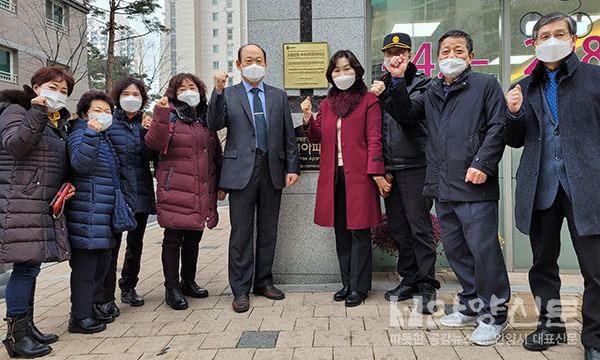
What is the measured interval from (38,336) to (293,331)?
1800 millimetres

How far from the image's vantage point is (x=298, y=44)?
471 centimetres

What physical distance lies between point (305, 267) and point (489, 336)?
1941 millimetres

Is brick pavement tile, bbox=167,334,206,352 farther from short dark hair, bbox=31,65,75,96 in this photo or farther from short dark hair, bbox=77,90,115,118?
short dark hair, bbox=31,65,75,96

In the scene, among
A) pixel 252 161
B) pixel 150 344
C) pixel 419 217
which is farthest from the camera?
pixel 252 161

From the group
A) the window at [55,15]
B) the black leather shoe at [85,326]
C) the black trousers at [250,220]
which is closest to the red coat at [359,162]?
the black trousers at [250,220]

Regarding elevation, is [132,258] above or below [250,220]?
below

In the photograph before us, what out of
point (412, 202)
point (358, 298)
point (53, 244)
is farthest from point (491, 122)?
point (53, 244)

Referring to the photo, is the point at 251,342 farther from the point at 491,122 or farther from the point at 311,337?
the point at 491,122

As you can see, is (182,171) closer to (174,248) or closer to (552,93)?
(174,248)

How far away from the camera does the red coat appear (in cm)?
401

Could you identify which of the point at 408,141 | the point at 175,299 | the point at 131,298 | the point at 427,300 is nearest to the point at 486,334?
the point at 427,300

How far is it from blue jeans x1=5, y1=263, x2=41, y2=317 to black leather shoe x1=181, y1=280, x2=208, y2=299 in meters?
1.47

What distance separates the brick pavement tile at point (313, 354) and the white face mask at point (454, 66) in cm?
206

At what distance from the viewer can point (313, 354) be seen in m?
3.09
